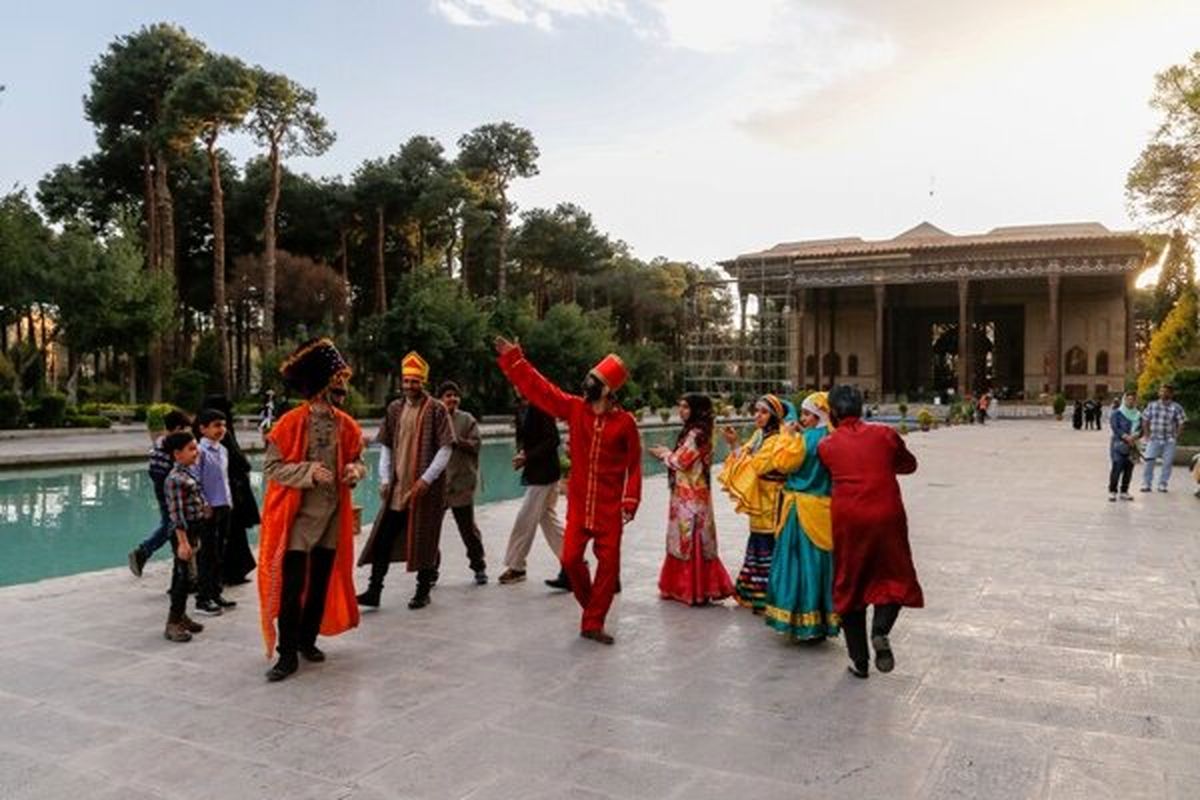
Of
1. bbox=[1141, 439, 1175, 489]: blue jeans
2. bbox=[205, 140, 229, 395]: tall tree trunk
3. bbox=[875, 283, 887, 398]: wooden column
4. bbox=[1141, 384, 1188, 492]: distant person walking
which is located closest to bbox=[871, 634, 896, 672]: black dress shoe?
bbox=[1141, 384, 1188, 492]: distant person walking

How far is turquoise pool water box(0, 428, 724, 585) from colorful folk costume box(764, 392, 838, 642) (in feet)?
13.8

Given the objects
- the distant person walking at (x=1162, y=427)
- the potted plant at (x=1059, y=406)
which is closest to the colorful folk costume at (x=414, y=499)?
the distant person walking at (x=1162, y=427)

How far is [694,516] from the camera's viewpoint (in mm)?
5945

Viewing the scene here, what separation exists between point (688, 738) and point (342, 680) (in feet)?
5.44

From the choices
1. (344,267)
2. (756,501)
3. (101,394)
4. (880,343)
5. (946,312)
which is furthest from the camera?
(946,312)

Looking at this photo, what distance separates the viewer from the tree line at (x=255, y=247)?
1124 inches

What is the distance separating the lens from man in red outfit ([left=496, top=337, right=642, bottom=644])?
512 centimetres

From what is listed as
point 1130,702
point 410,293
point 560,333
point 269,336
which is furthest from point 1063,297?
point 1130,702

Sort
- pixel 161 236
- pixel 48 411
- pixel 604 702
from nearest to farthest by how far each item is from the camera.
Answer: pixel 604 702
pixel 48 411
pixel 161 236

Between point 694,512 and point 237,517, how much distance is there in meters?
3.04

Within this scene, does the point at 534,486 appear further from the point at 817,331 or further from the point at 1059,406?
the point at 817,331

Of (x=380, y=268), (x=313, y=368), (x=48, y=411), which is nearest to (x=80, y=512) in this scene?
(x=313, y=368)

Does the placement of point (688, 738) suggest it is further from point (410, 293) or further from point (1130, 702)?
point (410, 293)

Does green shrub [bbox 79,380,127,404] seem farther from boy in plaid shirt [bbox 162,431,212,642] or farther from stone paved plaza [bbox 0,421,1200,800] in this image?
boy in plaid shirt [bbox 162,431,212,642]
